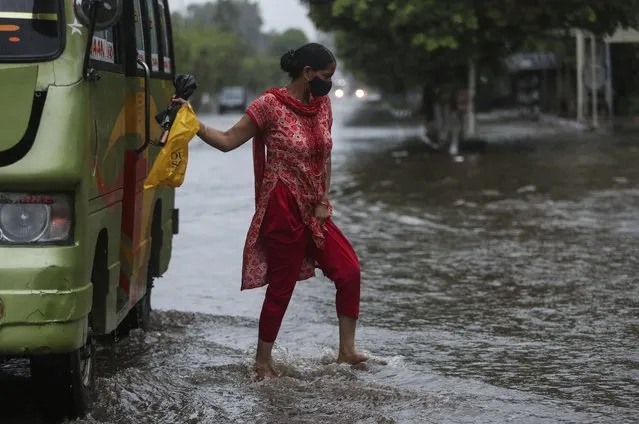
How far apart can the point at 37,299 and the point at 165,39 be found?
3985mm

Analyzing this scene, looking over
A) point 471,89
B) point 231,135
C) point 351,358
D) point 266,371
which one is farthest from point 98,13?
point 471,89

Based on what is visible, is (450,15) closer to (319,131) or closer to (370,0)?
(370,0)

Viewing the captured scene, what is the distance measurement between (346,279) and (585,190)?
1225 cm

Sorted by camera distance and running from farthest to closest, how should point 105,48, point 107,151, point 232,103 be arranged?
point 232,103, point 105,48, point 107,151

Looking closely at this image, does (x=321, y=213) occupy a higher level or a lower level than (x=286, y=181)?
lower

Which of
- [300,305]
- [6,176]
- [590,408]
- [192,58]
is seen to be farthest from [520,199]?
[192,58]

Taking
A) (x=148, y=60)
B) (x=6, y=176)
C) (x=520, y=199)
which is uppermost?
(x=148, y=60)

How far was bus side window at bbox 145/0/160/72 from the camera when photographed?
7688 mm

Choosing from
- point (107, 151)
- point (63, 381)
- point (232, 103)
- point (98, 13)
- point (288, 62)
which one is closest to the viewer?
point (98, 13)

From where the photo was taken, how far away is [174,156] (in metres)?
6.14

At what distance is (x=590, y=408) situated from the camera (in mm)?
6207

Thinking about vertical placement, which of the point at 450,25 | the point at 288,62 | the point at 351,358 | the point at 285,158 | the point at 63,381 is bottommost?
the point at 351,358

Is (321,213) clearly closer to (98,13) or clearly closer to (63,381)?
(63,381)

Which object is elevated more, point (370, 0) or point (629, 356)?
point (370, 0)
